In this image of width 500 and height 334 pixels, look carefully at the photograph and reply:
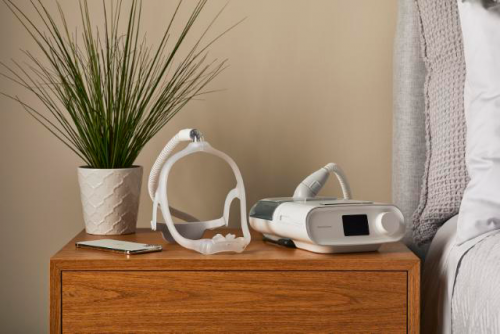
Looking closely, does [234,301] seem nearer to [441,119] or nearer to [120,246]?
[120,246]

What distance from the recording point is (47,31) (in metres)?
1.82

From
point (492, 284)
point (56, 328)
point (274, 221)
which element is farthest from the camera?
point (274, 221)

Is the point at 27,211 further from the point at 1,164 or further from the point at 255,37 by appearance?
the point at 255,37

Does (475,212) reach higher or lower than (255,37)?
lower

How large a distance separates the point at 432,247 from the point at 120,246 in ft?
2.27

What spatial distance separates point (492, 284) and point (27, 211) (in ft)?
4.08

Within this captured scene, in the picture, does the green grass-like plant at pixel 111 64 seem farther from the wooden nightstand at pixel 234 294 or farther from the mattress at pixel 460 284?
the mattress at pixel 460 284

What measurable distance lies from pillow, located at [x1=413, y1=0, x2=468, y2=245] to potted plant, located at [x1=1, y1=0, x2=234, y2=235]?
1.88 feet


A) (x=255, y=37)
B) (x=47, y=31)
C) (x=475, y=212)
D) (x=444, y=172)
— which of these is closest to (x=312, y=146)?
(x=255, y=37)

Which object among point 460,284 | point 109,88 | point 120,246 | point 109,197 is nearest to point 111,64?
point 109,88

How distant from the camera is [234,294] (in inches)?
50.1

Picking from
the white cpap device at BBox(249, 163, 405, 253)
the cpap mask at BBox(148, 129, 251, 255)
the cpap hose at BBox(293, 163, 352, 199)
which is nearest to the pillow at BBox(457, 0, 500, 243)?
the white cpap device at BBox(249, 163, 405, 253)

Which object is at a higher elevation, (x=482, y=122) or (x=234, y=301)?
(x=482, y=122)

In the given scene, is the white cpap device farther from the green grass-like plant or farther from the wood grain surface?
the green grass-like plant
